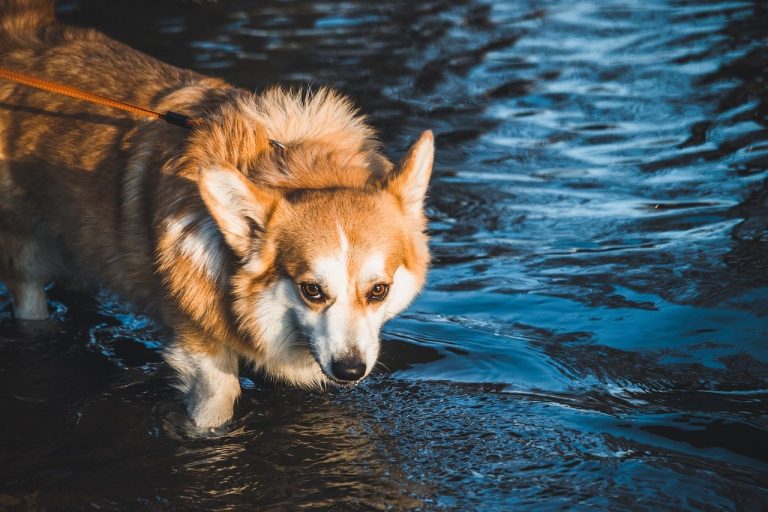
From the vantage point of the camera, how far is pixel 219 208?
15.8 ft

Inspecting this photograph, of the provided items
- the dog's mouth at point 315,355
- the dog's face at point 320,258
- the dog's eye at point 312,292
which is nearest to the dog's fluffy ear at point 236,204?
the dog's face at point 320,258

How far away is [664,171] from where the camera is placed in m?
8.83

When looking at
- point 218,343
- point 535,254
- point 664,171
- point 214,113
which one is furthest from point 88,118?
point 664,171

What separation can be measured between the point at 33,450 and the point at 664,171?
5.74 meters

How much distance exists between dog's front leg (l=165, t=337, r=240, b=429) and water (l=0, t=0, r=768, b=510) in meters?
0.14

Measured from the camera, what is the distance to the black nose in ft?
15.6

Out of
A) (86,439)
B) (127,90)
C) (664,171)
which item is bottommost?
(86,439)

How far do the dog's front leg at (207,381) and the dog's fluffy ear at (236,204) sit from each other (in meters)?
0.71

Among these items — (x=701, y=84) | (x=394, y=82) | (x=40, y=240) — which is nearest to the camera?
(x=40, y=240)

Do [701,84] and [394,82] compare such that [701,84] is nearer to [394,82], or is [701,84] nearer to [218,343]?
[394,82]

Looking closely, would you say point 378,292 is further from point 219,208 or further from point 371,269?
point 219,208

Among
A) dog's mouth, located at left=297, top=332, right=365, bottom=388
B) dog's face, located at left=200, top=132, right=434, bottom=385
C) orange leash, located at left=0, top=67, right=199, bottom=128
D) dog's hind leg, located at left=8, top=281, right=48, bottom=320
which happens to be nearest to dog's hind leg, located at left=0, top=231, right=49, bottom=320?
dog's hind leg, located at left=8, top=281, right=48, bottom=320

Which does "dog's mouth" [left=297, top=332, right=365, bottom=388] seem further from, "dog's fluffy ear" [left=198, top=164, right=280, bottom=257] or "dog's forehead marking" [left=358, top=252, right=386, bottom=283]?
"dog's fluffy ear" [left=198, top=164, right=280, bottom=257]

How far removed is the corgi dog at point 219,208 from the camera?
4875 millimetres
